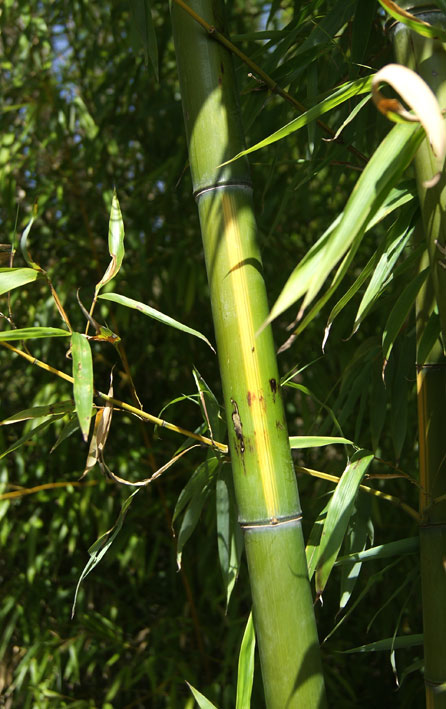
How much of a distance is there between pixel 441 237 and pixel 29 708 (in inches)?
47.5

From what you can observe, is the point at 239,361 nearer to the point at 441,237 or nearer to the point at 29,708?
the point at 441,237

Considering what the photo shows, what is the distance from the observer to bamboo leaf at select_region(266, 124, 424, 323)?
47cm

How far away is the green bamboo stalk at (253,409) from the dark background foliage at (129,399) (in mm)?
607

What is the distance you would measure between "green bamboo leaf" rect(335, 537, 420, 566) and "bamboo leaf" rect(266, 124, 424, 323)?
0.35 meters

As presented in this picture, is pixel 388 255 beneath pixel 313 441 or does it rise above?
above

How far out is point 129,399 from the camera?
1.51 m

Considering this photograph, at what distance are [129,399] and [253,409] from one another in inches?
35.6

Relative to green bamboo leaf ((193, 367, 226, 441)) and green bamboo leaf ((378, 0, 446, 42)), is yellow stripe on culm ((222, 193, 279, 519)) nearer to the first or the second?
green bamboo leaf ((193, 367, 226, 441))

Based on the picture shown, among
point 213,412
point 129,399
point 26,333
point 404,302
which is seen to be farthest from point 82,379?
point 129,399

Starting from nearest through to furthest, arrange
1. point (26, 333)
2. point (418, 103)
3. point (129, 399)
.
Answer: point (418, 103) < point (26, 333) < point (129, 399)

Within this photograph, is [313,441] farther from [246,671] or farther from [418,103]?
[418,103]

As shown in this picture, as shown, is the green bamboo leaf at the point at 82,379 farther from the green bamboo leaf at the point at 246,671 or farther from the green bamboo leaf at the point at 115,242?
the green bamboo leaf at the point at 246,671

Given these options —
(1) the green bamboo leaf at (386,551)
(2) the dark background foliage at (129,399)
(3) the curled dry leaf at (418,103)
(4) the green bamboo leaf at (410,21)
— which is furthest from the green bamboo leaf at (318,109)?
(2) the dark background foliage at (129,399)

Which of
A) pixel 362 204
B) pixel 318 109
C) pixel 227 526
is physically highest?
pixel 318 109
